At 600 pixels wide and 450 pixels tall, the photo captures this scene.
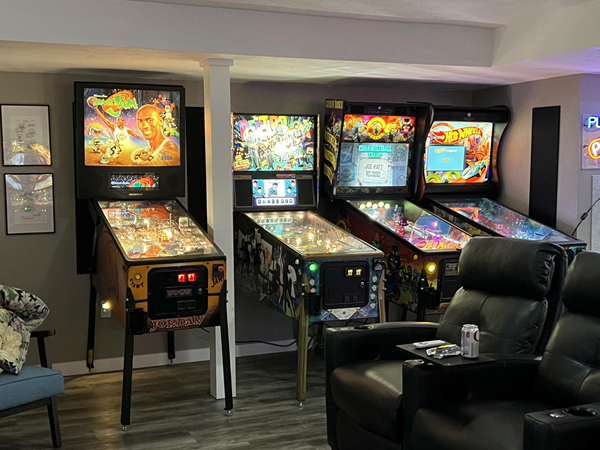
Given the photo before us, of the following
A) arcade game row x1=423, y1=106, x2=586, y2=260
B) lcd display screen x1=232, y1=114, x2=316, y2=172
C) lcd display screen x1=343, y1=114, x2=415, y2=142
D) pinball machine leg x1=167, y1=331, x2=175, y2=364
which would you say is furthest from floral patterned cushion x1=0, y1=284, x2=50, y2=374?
arcade game row x1=423, y1=106, x2=586, y2=260

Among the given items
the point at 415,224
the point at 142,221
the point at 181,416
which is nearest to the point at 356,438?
the point at 181,416

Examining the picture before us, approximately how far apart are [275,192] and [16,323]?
2293mm

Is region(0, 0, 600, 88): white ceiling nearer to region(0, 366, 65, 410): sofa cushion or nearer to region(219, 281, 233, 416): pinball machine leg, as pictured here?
region(219, 281, 233, 416): pinball machine leg

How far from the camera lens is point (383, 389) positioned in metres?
3.04

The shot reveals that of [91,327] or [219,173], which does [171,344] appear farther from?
[219,173]

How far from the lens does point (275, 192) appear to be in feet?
17.4

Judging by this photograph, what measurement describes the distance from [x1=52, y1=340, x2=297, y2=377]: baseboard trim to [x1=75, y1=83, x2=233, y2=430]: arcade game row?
9 cm

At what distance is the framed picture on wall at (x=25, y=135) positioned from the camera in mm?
4887

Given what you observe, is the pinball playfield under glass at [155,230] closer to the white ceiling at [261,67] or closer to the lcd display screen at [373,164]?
the white ceiling at [261,67]

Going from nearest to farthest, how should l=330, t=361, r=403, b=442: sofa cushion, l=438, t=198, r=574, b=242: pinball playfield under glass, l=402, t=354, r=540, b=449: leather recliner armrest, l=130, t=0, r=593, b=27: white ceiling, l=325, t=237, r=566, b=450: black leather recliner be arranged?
l=402, t=354, r=540, b=449: leather recliner armrest
l=330, t=361, r=403, b=442: sofa cushion
l=325, t=237, r=566, b=450: black leather recliner
l=130, t=0, r=593, b=27: white ceiling
l=438, t=198, r=574, b=242: pinball playfield under glass

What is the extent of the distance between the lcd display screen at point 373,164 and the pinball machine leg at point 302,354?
148cm

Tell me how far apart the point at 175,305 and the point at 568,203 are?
123 inches

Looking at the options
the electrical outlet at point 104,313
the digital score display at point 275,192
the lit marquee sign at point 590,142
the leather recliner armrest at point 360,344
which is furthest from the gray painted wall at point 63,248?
the lit marquee sign at point 590,142

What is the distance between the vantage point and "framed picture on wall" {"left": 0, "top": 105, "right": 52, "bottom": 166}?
489 centimetres
